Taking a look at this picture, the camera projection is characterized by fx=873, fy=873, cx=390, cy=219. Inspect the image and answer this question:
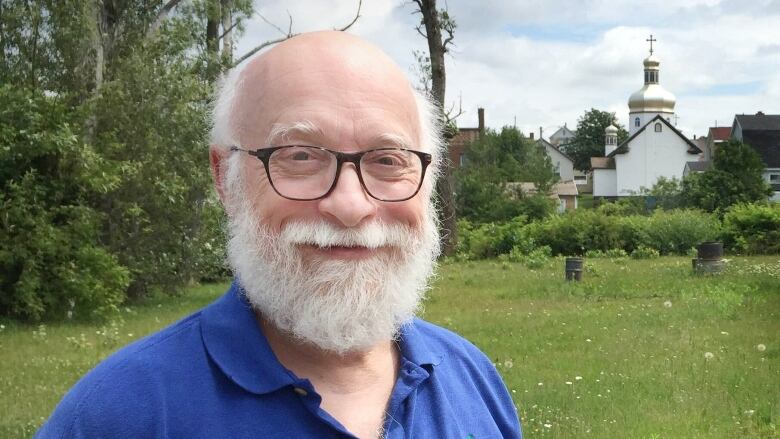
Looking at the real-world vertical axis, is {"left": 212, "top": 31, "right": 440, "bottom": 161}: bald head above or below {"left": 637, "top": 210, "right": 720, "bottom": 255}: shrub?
above

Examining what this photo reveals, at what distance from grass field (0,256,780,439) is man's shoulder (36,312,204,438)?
4.55 metres

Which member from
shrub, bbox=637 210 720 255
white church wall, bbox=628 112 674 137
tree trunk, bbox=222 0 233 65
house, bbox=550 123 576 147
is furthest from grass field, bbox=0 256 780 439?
house, bbox=550 123 576 147

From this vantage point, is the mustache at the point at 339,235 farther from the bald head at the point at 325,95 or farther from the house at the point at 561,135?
the house at the point at 561,135

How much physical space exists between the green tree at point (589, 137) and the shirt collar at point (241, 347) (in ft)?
377

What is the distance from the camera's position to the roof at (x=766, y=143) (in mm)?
65375

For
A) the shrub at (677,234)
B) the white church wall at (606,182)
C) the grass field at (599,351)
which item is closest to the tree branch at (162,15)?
the grass field at (599,351)

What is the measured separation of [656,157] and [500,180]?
126 ft

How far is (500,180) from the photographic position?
44562 millimetres

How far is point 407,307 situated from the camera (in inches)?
79.9

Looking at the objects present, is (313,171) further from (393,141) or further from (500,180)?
(500,180)

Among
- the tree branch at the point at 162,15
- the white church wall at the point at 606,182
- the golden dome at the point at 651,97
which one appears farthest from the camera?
the golden dome at the point at 651,97

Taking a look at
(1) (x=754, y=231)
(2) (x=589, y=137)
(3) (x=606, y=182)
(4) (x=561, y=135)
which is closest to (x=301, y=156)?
(1) (x=754, y=231)

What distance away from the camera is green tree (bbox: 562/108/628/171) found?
114812mm

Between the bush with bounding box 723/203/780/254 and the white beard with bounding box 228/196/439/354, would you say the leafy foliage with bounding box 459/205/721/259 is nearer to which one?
the bush with bounding box 723/203/780/254
